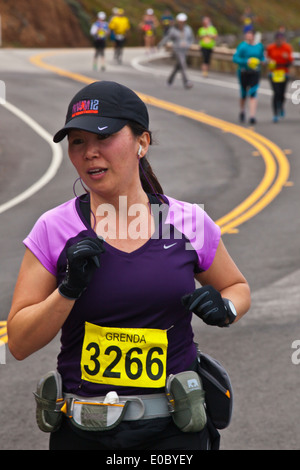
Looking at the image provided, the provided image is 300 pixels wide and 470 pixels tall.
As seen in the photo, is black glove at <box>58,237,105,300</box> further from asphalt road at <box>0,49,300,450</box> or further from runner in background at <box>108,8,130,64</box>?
runner in background at <box>108,8,130,64</box>

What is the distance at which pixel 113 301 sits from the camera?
10.7ft

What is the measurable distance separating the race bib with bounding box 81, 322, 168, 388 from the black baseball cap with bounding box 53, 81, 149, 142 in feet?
2.51

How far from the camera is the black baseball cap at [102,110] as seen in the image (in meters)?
3.19

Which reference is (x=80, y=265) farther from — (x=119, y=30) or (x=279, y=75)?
(x=119, y=30)

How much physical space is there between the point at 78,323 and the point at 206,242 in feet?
2.10

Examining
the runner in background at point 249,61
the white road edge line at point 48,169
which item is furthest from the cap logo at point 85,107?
the runner in background at point 249,61

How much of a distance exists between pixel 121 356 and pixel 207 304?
1.34 ft

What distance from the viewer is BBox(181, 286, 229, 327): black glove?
316 centimetres

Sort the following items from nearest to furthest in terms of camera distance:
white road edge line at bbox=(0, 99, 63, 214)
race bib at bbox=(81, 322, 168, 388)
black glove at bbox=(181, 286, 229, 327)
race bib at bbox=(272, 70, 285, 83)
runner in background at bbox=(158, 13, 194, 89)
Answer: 1. black glove at bbox=(181, 286, 229, 327)
2. race bib at bbox=(81, 322, 168, 388)
3. white road edge line at bbox=(0, 99, 63, 214)
4. race bib at bbox=(272, 70, 285, 83)
5. runner in background at bbox=(158, 13, 194, 89)

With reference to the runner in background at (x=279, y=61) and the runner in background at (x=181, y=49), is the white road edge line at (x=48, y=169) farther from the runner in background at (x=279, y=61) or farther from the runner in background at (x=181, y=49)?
the runner in background at (x=181, y=49)

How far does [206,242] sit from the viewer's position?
3535 millimetres

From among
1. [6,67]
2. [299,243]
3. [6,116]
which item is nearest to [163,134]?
[6,116]

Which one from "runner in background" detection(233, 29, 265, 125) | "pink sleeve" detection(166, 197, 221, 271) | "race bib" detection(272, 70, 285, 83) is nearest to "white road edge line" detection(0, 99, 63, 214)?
"runner in background" detection(233, 29, 265, 125)

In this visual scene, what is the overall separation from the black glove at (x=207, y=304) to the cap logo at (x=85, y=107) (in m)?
0.79
